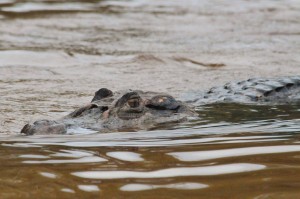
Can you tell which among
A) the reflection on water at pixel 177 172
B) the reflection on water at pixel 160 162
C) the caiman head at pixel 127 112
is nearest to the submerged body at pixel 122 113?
the caiman head at pixel 127 112

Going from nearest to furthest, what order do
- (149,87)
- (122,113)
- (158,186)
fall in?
1. (158,186)
2. (122,113)
3. (149,87)

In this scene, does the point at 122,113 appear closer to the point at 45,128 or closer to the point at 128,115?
the point at 128,115

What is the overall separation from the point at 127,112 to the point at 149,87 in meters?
3.11

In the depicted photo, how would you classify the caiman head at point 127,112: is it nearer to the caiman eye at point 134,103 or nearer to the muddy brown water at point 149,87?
the caiman eye at point 134,103

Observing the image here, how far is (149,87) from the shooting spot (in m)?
8.63

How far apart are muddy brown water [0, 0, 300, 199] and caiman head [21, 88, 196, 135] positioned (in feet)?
0.85

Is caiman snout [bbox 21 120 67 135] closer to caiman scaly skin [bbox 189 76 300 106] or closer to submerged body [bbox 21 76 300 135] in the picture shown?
submerged body [bbox 21 76 300 135]

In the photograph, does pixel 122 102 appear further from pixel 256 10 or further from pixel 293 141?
pixel 256 10

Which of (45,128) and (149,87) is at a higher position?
(45,128)

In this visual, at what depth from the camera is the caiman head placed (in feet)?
17.6

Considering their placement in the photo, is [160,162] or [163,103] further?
[163,103]

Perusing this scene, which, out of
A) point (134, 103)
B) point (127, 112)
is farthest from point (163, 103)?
point (127, 112)

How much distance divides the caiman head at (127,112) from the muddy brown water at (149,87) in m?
0.26

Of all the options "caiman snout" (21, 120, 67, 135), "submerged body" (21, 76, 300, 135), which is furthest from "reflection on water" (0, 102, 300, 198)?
"submerged body" (21, 76, 300, 135)
